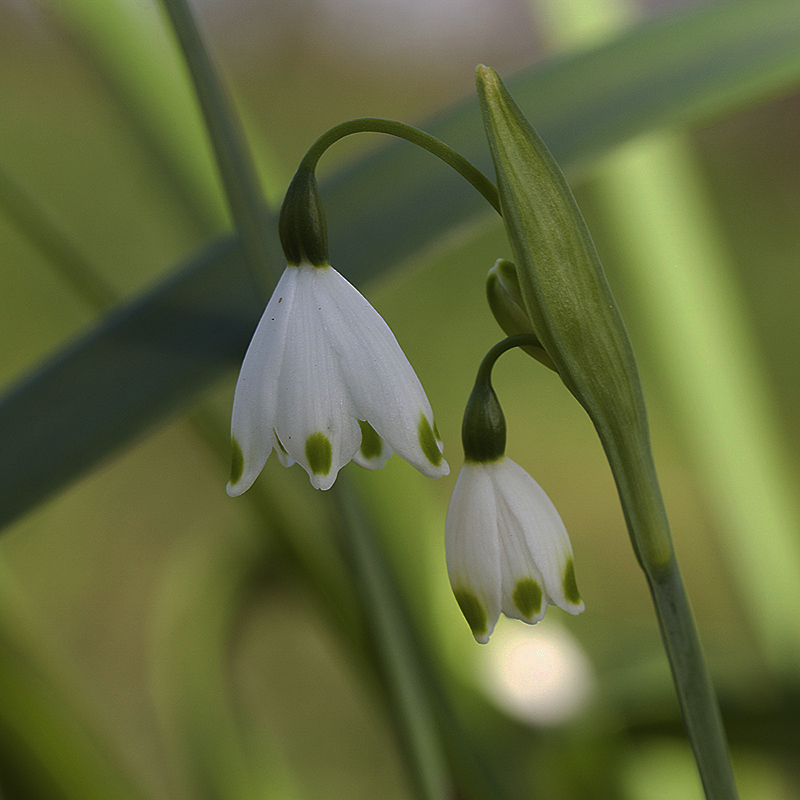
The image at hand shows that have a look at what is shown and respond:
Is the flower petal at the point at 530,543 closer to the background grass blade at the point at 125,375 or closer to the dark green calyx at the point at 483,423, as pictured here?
the dark green calyx at the point at 483,423

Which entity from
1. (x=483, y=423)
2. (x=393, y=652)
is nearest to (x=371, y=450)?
(x=483, y=423)

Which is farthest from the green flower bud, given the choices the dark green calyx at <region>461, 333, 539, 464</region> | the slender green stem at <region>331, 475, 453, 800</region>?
the slender green stem at <region>331, 475, 453, 800</region>

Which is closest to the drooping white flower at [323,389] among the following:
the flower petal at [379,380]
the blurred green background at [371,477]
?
the flower petal at [379,380]

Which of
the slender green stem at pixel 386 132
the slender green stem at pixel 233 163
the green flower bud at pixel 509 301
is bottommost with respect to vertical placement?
the slender green stem at pixel 386 132

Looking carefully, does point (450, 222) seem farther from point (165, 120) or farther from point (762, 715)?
point (762, 715)

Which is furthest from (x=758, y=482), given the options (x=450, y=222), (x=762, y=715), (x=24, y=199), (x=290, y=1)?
(x=290, y=1)

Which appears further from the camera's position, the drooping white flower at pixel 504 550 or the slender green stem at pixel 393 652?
the slender green stem at pixel 393 652
